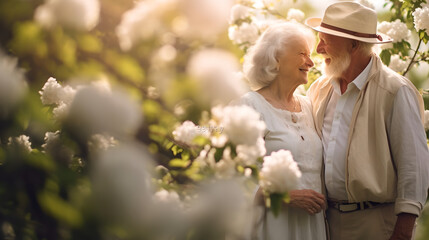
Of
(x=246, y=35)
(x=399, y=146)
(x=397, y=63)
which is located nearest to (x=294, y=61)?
(x=399, y=146)

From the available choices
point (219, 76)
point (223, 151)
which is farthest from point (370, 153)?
point (219, 76)

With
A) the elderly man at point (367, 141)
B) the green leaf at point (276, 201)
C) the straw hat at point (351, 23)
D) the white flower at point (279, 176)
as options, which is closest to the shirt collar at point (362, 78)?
the elderly man at point (367, 141)

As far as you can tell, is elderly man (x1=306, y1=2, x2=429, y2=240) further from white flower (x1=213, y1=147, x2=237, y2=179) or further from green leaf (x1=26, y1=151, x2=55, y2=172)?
green leaf (x1=26, y1=151, x2=55, y2=172)

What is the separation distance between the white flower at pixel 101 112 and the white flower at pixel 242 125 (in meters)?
0.33

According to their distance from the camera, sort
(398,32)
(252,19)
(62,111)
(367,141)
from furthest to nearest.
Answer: (252,19) → (398,32) → (367,141) → (62,111)

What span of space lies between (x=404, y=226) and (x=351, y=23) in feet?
3.63

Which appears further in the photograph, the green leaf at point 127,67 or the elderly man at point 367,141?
the elderly man at point 367,141

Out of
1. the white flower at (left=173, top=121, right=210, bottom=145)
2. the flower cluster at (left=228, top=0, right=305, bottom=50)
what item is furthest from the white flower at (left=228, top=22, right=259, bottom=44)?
the white flower at (left=173, top=121, right=210, bottom=145)

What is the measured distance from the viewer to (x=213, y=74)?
2.75 feet

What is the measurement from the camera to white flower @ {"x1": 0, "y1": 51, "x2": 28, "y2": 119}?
81 cm

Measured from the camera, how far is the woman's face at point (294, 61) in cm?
248

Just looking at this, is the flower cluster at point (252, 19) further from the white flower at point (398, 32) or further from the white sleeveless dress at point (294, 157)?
the white sleeveless dress at point (294, 157)

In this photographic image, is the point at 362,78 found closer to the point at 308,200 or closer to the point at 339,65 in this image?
the point at 339,65

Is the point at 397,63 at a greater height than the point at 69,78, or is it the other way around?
the point at 397,63
